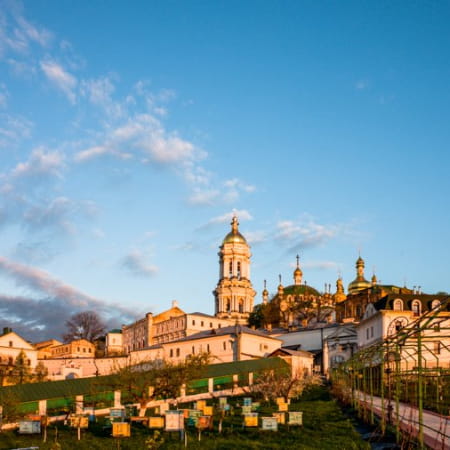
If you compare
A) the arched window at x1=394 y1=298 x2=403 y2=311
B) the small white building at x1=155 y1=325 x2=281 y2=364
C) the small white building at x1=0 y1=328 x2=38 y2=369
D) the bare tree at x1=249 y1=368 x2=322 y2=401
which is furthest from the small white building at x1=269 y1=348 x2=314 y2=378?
the small white building at x1=0 y1=328 x2=38 y2=369

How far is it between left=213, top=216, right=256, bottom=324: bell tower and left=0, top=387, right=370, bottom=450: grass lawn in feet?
293

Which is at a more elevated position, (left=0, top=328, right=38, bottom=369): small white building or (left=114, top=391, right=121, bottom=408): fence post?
(left=0, top=328, right=38, bottom=369): small white building

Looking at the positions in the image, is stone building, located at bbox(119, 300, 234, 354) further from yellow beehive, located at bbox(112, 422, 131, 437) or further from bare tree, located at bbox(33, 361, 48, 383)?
yellow beehive, located at bbox(112, 422, 131, 437)

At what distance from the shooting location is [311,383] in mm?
53500

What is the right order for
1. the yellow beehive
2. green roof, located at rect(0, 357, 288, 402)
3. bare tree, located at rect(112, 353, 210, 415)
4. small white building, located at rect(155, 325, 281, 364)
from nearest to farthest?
the yellow beehive
bare tree, located at rect(112, 353, 210, 415)
green roof, located at rect(0, 357, 288, 402)
small white building, located at rect(155, 325, 281, 364)

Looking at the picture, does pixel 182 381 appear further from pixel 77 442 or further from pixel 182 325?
pixel 182 325

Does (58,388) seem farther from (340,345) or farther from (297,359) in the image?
(340,345)

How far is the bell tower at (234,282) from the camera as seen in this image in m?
123

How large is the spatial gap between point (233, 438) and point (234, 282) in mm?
98179

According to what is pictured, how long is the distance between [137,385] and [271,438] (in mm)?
13890

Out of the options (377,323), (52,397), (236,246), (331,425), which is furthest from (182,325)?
(331,425)

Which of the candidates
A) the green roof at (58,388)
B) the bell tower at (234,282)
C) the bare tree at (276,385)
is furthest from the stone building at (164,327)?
the green roof at (58,388)

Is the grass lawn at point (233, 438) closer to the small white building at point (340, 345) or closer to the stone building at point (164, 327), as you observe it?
the small white building at point (340, 345)

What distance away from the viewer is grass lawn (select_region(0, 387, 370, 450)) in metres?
23.6
